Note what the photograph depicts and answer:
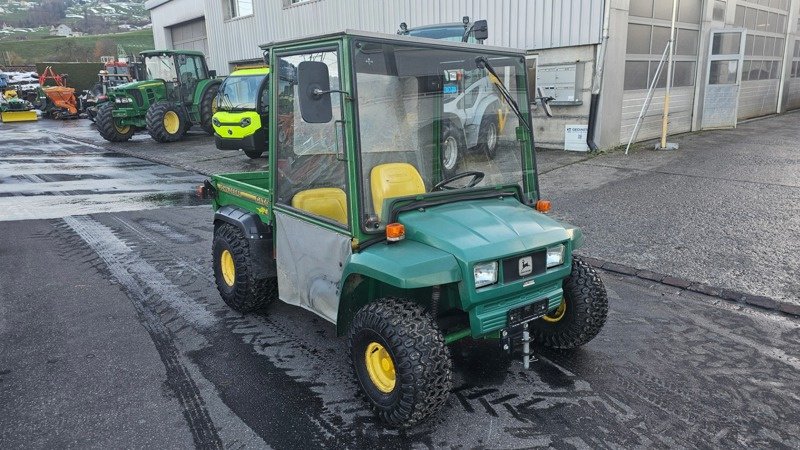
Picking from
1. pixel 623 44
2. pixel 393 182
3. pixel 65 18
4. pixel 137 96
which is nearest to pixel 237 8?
pixel 137 96

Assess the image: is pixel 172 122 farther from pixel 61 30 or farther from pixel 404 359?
pixel 61 30

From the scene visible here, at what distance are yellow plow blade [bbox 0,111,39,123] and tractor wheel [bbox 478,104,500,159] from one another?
1111 inches

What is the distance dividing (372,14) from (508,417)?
47.2 ft

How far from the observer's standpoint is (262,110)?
43.4 feet

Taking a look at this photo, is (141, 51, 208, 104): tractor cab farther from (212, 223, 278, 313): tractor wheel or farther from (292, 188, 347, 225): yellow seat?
(292, 188, 347, 225): yellow seat

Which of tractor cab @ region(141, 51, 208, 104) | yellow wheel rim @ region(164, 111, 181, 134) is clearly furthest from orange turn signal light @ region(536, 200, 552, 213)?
tractor cab @ region(141, 51, 208, 104)

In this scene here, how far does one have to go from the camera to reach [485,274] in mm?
2996

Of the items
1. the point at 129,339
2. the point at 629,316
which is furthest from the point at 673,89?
the point at 129,339

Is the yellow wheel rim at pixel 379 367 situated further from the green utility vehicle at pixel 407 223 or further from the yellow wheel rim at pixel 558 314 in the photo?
the yellow wheel rim at pixel 558 314

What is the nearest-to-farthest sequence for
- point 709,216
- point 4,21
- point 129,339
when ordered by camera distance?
1. point 129,339
2. point 709,216
3. point 4,21

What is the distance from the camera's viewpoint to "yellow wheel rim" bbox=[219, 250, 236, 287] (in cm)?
477

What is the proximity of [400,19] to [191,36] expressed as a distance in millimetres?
15423

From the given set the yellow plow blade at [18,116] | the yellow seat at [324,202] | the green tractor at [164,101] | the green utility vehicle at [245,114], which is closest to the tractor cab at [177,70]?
the green tractor at [164,101]

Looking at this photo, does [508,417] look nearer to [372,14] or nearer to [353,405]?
[353,405]
